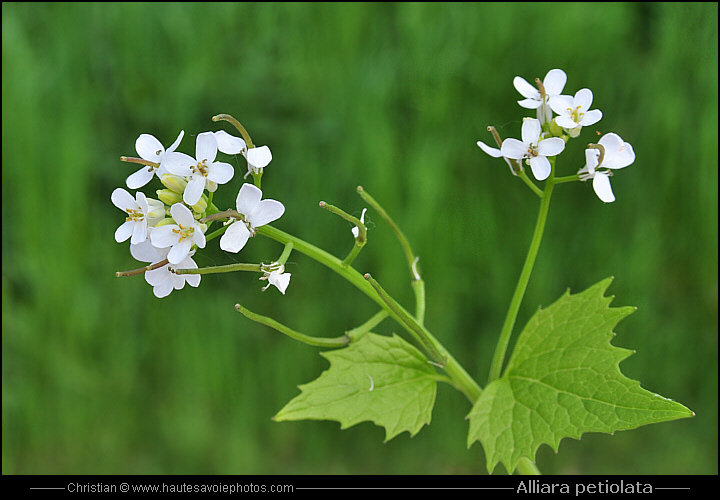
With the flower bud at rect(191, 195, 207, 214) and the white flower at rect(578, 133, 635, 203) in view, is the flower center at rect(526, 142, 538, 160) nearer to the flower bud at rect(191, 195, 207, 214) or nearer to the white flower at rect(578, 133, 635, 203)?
the white flower at rect(578, 133, 635, 203)

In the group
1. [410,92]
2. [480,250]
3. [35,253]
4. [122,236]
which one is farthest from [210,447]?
[122,236]

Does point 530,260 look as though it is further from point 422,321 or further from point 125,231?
point 125,231

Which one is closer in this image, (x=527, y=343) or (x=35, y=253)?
(x=527, y=343)

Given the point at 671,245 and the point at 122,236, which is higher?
the point at 671,245

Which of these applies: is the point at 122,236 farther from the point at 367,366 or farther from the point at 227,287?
the point at 227,287
